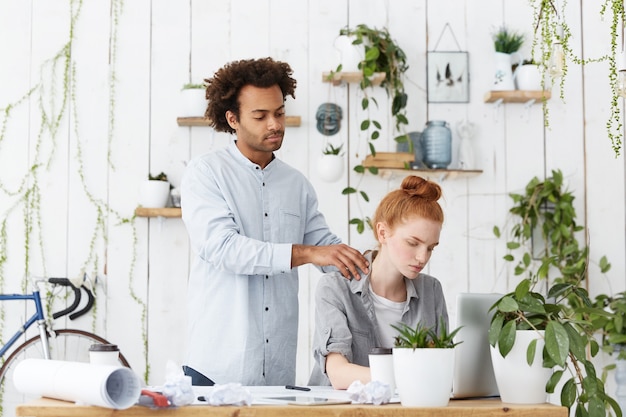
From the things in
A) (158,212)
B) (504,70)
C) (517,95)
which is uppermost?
(504,70)

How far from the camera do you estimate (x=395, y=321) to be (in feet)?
7.59

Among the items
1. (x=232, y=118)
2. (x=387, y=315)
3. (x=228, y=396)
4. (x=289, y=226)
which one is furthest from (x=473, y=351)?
(x=232, y=118)

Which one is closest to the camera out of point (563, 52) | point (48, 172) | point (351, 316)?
point (351, 316)

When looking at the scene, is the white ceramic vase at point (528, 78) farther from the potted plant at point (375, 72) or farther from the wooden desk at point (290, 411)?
the wooden desk at point (290, 411)

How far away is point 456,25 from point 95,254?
2.03 meters

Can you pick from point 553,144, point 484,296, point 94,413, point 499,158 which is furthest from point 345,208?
point 94,413

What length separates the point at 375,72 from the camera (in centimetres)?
408

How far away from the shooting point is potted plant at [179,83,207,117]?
4.04 m

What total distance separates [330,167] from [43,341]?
4.90 feet

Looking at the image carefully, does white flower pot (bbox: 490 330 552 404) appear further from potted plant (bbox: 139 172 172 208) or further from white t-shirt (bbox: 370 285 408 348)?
potted plant (bbox: 139 172 172 208)

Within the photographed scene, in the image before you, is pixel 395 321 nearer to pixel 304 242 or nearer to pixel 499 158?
pixel 304 242

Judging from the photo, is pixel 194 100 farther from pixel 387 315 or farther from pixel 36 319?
pixel 387 315

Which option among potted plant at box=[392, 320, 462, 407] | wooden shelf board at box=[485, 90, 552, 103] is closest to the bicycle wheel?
wooden shelf board at box=[485, 90, 552, 103]

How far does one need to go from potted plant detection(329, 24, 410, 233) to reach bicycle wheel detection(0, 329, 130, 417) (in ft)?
4.44
